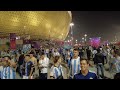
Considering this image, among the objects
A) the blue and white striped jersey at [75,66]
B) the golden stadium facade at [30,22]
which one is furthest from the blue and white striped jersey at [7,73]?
the golden stadium facade at [30,22]

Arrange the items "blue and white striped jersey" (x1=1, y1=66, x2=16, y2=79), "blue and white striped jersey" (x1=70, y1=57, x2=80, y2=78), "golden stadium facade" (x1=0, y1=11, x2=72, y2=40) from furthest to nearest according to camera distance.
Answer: "golden stadium facade" (x1=0, y1=11, x2=72, y2=40) → "blue and white striped jersey" (x1=70, y1=57, x2=80, y2=78) → "blue and white striped jersey" (x1=1, y1=66, x2=16, y2=79)

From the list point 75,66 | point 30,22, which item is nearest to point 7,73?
point 75,66

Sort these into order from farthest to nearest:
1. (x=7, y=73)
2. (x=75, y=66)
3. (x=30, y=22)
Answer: (x=30, y=22)
(x=75, y=66)
(x=7, y=73)

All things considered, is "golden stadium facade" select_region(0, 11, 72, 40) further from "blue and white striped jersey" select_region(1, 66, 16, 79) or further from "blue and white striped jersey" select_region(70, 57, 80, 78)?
"blue and white striped jersey" select_region(1, 66, 16, 79)

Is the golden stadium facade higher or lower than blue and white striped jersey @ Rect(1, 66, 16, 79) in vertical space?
higher

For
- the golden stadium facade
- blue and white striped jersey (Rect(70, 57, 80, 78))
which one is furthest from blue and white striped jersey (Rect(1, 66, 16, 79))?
the golden stadium facade

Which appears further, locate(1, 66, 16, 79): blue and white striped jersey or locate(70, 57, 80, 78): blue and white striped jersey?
locate(70, 57, 80, 78): blue and white striped jersey

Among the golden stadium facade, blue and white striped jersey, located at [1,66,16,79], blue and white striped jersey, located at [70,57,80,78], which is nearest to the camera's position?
blue and white striped jersey, located at [1,66,16,79]

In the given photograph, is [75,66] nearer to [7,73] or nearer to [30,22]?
[7,73]

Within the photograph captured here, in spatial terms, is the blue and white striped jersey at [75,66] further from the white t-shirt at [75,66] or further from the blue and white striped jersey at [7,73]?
the blue and white striped jersey at [7,73]
